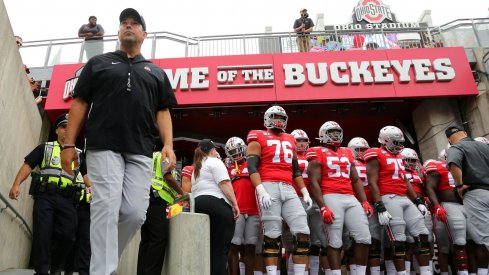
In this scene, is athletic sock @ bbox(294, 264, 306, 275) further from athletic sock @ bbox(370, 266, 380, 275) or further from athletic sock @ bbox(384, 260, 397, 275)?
athletic sock @ bbox(384, 260, 397, 275)

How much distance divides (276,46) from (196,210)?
28.7 feet

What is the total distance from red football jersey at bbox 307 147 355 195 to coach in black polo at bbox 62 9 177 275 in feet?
10.1

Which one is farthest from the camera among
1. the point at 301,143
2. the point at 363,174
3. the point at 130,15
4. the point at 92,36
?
the point at 92,36

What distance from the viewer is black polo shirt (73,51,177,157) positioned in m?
2.81

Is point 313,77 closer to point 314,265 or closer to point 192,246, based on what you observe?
point 314,265

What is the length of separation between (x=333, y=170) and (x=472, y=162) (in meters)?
2.09

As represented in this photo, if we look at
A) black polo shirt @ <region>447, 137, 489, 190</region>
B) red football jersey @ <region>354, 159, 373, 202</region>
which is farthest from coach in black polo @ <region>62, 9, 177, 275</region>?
black polo shirt @ <region>447, 137, 489, 190</region>

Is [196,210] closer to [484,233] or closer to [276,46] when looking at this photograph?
[484,233]

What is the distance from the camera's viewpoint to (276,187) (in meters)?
5.12

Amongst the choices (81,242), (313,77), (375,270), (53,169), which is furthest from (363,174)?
(313,77)

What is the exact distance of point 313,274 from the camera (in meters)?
5.53

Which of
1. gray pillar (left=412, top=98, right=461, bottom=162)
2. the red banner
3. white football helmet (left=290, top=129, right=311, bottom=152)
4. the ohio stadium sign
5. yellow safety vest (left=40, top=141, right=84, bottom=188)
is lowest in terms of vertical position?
yellow safety vest (left=40, top=141, right=84, bottom=188)

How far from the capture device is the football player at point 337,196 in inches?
203

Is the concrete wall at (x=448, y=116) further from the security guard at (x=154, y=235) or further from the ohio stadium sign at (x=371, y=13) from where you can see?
the security guard at (x=154, y=235)
